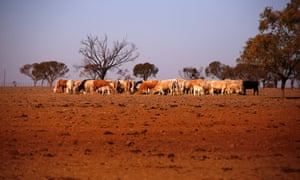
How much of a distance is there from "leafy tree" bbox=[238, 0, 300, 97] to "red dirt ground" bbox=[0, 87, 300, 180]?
50.6ft

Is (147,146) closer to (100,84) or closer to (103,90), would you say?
(103,90)

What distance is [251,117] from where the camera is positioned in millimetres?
14203

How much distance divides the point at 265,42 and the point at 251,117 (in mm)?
16333

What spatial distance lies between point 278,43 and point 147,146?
2308 centimetres

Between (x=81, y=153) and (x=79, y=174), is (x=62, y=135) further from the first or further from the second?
(x=79, y=174)

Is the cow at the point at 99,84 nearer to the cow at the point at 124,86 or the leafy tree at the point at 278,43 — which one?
the cow at the point at 124,86

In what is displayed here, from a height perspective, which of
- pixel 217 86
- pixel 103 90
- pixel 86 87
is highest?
pixel 217 86

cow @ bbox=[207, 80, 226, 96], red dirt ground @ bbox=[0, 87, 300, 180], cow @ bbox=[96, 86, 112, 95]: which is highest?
cow @ bbox=[207, 80, 226, 96]

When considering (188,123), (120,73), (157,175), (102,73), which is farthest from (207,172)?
(120,73)

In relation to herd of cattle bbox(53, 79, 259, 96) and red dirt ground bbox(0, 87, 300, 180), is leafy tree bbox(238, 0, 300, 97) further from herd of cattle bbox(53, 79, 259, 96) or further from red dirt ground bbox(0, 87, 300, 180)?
red dirt ground bbox(0, 87, 300, 180)

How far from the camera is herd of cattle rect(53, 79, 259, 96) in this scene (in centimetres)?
3897

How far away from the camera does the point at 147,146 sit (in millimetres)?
9047

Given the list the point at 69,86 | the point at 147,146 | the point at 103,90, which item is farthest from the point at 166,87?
the point at 147,146

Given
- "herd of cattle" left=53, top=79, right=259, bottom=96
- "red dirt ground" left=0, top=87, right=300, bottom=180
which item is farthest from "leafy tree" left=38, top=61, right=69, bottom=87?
"red dirt ground" left=0, top=87, right=300, bottom=180
